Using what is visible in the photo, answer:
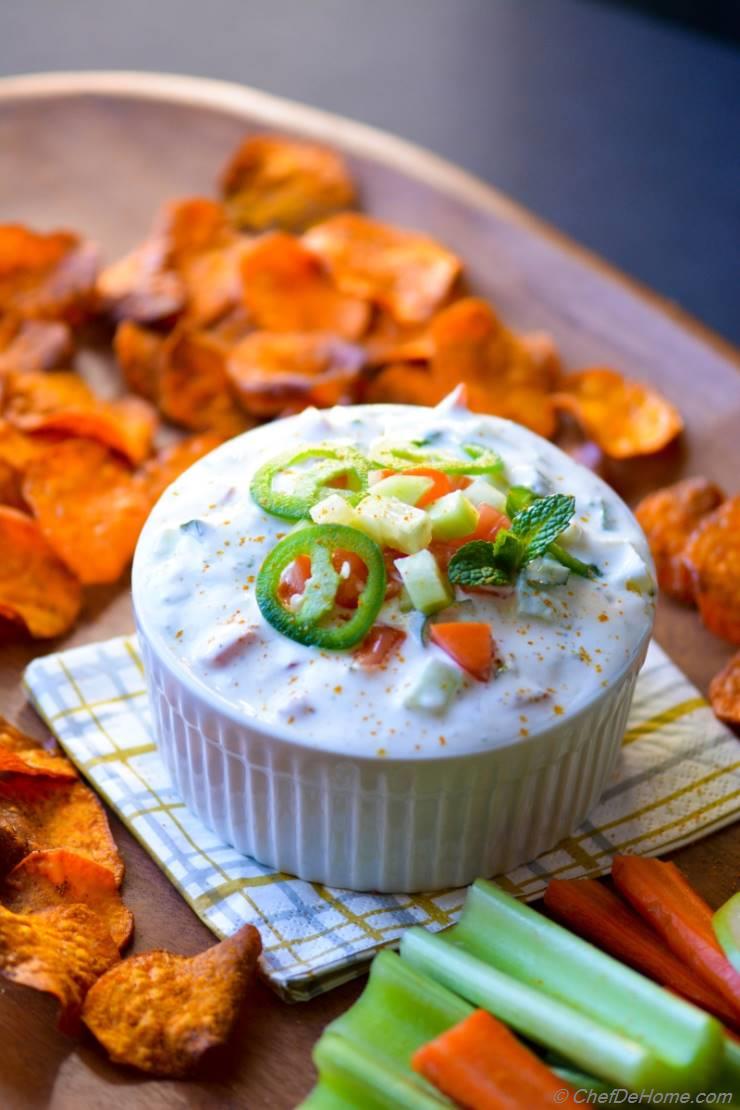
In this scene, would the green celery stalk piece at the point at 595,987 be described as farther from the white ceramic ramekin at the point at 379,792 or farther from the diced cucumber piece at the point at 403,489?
the diced cucumber piece at the point at 403,489

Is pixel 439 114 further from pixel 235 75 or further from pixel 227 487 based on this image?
pixel 227 487

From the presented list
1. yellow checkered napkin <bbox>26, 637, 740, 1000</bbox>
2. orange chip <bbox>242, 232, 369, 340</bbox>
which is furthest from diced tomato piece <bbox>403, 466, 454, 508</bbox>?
orange chip <bbox>242, 232, 369, 340</bbox>

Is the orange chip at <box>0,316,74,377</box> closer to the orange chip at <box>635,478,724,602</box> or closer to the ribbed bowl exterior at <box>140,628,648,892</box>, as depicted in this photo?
the ribbed bowl exterior at <box>140,628,648,892</box>

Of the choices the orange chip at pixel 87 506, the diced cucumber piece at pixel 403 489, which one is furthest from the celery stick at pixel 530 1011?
the orange chip at pixel 87 506

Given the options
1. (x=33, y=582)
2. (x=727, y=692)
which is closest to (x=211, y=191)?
(x=33, y=582)

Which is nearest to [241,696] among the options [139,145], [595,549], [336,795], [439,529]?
[336,795]

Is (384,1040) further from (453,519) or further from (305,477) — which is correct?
(305,477)
